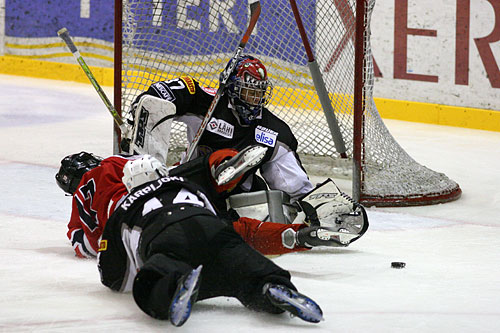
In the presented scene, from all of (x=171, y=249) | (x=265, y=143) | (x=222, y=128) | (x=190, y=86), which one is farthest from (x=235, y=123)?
(x=171, y=249)

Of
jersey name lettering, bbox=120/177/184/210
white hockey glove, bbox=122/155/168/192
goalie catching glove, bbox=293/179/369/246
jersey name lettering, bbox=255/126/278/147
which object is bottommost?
goalie catching glove, bbox=293/179/369/246

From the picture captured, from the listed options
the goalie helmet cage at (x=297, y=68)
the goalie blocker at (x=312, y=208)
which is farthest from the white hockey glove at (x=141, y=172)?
the goalie helmet cage at (x=297, y=68)

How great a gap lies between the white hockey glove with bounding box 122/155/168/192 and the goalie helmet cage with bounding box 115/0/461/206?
1971 mm

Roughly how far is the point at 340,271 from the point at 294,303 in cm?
91

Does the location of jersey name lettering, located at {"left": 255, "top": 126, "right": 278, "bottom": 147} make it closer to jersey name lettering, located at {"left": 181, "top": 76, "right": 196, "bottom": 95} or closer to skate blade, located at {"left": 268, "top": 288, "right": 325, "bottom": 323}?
jersey name lettering, located at {"left": 181, "top": 76, "right": 196, "bottom": 95}

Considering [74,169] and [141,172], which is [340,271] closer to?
[141,172]

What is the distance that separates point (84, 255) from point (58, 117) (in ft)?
13.8

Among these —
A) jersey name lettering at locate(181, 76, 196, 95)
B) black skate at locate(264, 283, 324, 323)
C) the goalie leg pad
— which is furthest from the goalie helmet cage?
black skate at locate(264, 283, 324, 323)

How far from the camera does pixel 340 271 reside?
3.93 meters

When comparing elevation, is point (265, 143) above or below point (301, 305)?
above

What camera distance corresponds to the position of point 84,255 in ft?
12.9

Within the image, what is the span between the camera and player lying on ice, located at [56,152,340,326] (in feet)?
9.92

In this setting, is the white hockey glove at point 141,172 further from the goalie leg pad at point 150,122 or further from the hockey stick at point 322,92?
the hockey stick at point 322,92

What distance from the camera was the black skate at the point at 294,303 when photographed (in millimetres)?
3041
